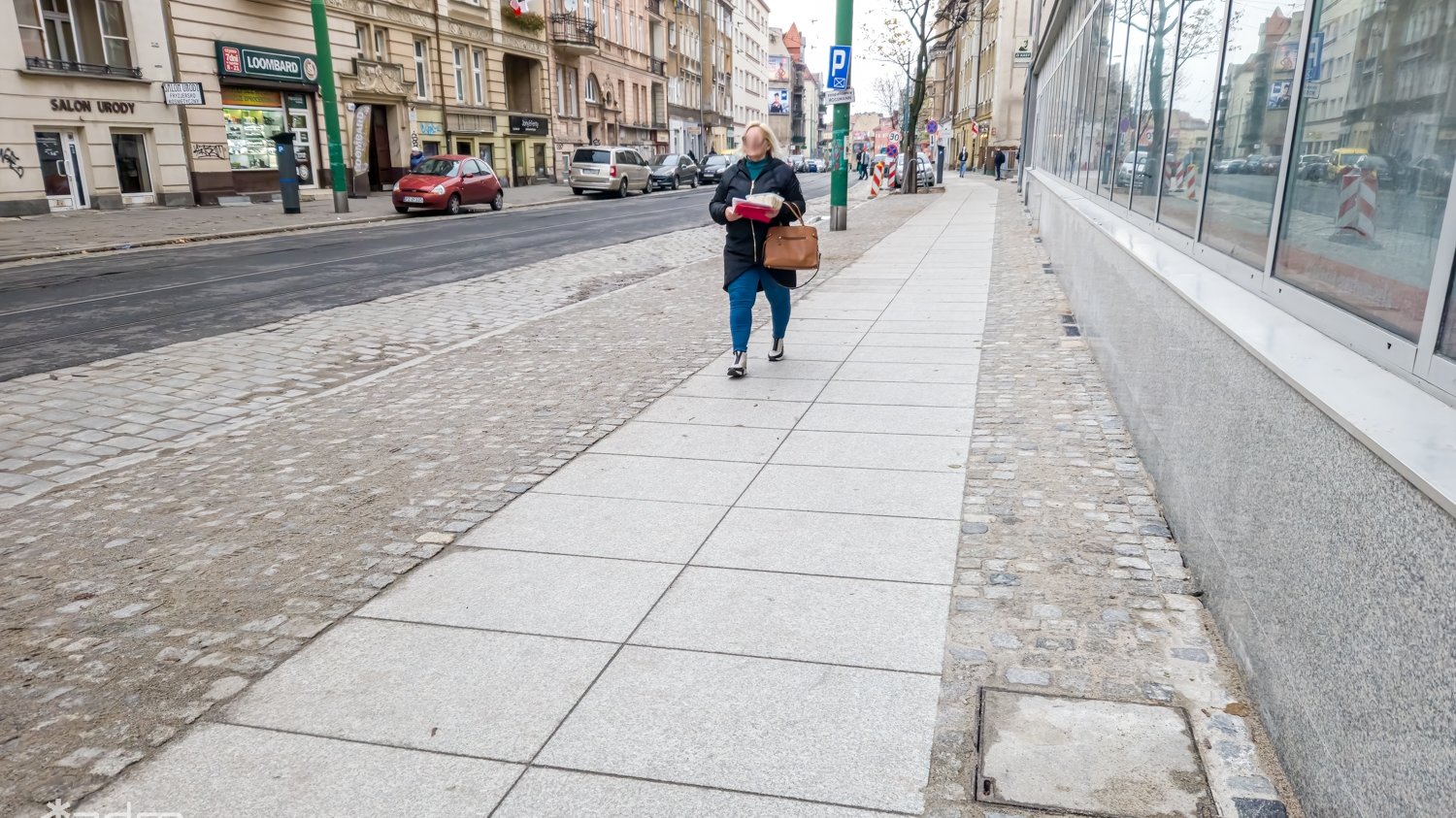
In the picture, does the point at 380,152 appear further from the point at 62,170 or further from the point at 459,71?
the point at 62,170

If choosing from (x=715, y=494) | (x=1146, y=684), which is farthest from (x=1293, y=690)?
(x=715, y=494)

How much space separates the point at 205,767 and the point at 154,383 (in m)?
5.63

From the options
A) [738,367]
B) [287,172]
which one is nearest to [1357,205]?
[738,367]

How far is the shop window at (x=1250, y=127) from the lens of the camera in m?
3.66

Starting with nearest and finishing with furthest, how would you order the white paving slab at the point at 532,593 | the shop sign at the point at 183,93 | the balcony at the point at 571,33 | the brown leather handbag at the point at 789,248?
the white paving slab at the point at 532,593 < the brown leather handbag at the point at 789,248 < the shop sign at the point at 183,93 < the balcony at the point at 571,33

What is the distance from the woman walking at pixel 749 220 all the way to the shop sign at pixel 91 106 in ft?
72.2

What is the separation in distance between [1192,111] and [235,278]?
39.7ft

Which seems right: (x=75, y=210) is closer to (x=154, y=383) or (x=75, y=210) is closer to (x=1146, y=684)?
(x=154, y=383)

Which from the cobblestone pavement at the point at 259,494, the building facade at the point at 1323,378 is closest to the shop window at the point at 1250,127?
the building facade at the point at 1323,378

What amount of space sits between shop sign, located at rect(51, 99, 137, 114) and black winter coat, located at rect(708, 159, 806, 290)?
72.4 feet

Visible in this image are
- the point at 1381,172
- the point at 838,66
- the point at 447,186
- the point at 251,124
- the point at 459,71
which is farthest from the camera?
the point at 459,71

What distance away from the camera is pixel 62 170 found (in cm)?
2280

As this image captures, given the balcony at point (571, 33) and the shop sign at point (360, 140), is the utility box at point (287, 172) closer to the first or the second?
the shop sign at point (360, 140)

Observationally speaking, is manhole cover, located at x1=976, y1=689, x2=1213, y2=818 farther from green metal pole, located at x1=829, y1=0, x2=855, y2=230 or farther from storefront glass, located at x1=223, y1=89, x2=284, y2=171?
storefront glass, located at x1=223, y1=89, x2=284, y2=171
